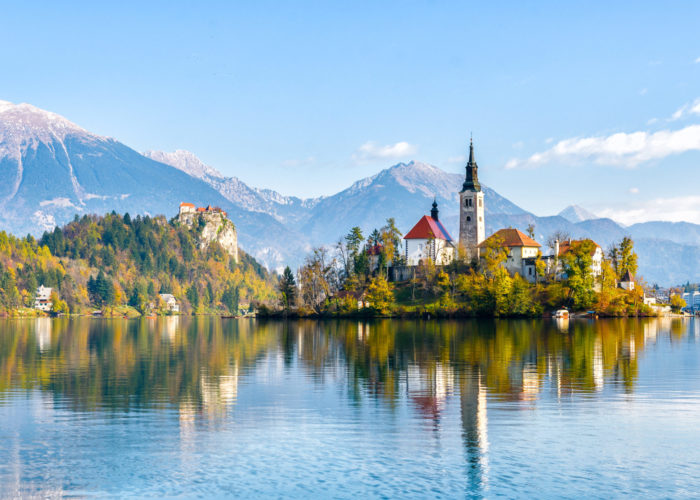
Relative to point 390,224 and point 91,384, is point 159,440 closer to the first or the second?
point 91,384

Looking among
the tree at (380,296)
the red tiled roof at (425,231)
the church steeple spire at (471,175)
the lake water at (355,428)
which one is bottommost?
the lake water at (355,428)

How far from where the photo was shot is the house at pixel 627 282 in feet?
534

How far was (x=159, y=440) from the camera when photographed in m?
30.5

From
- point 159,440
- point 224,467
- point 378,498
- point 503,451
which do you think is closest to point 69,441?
point 159,440

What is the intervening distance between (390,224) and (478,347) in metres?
110

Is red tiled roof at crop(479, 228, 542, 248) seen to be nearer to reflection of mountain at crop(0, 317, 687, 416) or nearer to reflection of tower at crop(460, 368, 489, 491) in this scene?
reflection of mountain at crop(0, 317, 687, 416)

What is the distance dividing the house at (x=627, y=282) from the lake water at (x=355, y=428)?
106 metres

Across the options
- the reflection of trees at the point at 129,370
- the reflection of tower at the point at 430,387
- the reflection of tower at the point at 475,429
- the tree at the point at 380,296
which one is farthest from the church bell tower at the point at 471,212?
the reflection of tower at the point at 475,429

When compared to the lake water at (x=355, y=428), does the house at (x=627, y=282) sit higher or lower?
higher

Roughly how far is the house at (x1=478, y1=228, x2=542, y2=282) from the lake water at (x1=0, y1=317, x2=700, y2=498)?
109 metres

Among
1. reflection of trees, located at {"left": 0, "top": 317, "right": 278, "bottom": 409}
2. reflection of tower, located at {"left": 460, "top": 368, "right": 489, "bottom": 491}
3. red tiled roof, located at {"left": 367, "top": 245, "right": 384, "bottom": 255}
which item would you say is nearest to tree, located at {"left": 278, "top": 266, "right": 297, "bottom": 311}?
red tiled roof, located at {"left": 367, "top": 245, "right": 384, "bottom": 255}

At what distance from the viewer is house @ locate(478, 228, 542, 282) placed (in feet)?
558

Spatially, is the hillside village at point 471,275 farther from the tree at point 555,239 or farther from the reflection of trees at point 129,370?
the reflection of trees at point 129,370

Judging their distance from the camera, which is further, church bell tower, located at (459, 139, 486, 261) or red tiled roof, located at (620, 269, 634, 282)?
church bell tower, located at (459, 139, 486, 261)
